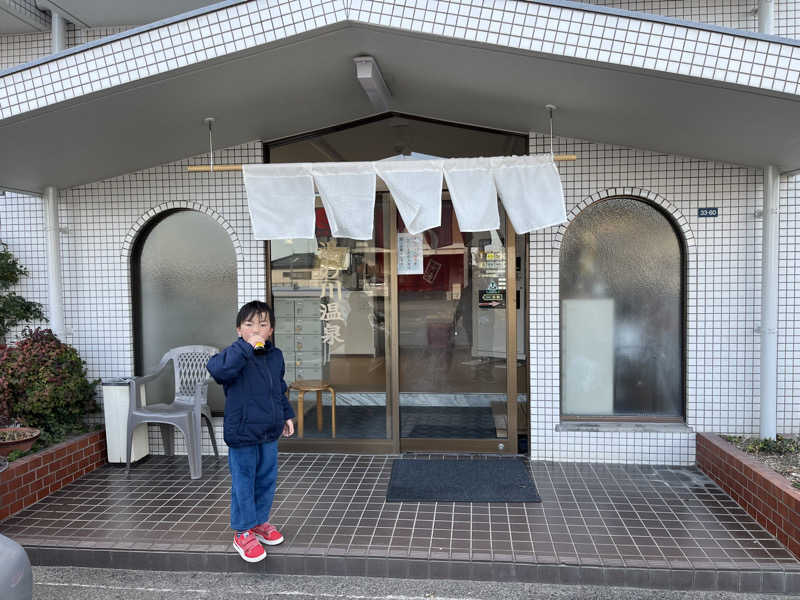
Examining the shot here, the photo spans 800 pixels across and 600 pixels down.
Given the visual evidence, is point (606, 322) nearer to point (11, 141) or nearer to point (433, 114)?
point (433, 114)

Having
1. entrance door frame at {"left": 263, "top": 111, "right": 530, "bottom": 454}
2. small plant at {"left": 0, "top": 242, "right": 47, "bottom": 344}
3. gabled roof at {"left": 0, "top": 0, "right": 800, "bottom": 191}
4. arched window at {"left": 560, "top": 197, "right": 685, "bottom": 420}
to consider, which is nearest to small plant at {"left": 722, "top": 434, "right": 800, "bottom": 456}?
arched window at {"left": 560, "top": 197, "right": 685, "bottom": 420}

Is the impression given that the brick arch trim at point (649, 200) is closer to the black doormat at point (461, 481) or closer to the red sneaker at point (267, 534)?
A: the black doormat at point (461, 481)

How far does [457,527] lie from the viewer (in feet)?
14.4

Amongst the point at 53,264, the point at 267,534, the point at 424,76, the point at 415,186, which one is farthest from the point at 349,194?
the point at 53,264

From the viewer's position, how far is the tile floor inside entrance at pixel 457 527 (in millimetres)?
3850

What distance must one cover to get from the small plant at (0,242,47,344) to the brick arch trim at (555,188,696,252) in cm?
577

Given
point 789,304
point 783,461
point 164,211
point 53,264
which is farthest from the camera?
point 164,211

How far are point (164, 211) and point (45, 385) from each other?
2128 mm

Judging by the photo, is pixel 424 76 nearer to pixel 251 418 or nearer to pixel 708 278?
pixel 251 418

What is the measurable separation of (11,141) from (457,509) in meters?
4.77

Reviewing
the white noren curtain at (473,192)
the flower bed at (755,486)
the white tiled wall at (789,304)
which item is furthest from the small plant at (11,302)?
the white tiled wall at (789,304)

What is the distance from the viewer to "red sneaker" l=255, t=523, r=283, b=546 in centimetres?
414

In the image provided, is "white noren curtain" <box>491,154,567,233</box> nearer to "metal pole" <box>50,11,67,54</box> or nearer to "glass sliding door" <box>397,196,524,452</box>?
"glass sliding door" <box>397,196,524,452</box>

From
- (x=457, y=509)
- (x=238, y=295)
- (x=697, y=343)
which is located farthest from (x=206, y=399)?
(x=697, y=343)
